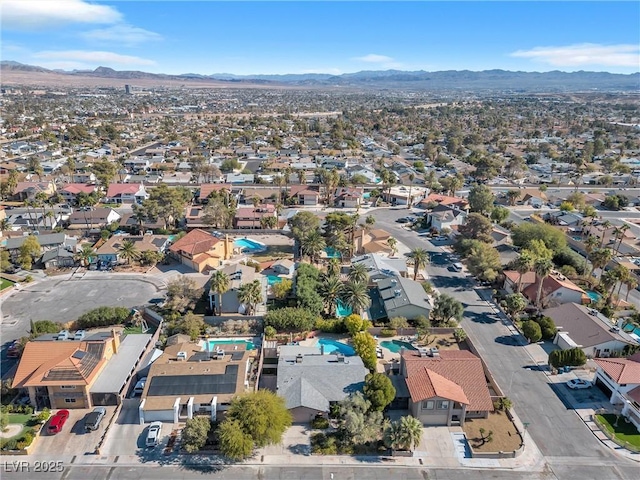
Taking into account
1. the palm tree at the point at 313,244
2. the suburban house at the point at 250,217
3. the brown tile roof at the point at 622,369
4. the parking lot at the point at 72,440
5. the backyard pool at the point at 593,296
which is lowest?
the parking lot at the point at 72,440

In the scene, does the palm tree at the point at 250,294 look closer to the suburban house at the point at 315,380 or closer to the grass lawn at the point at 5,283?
the suburban house at the point at 315,380

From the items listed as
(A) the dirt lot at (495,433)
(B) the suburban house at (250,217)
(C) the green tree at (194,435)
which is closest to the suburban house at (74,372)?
(C) the green tree at (194,435)

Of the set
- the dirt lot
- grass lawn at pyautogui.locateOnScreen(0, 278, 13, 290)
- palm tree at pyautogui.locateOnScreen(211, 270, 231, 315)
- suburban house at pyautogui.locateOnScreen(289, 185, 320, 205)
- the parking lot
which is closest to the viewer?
the parking lot

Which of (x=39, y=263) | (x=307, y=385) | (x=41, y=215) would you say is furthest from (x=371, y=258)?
(x=41, y=215)

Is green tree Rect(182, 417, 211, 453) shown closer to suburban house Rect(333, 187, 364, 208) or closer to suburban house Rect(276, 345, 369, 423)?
suburban house Rect(276, 345, 369, 423)

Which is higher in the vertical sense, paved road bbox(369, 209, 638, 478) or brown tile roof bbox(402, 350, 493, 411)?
brown tile roof bbox(402, 350, 493, 411)

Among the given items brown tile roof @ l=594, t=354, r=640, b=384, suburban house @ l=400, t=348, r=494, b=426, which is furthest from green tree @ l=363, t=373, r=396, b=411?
brown tile roof @ l=594, t=354, r=640, b=384

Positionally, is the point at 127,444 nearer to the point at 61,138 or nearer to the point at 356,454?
the point at 356,454
